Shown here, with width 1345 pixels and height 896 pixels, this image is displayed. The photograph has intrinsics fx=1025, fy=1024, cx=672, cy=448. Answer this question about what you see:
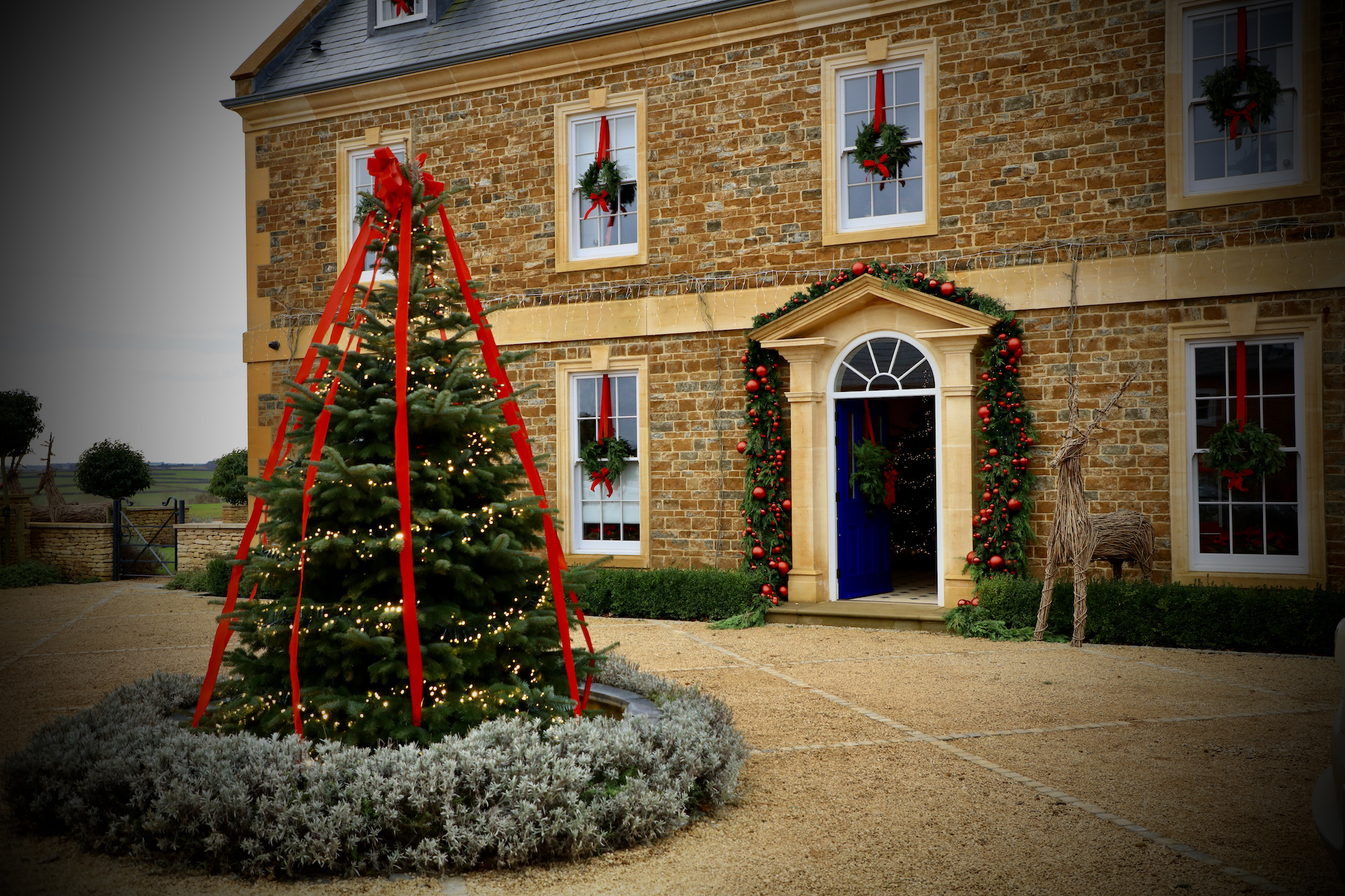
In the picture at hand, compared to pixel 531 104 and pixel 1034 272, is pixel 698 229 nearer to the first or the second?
pixel 531 104

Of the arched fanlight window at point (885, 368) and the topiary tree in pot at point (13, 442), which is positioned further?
the topiary tree in pot at point (13, 442)

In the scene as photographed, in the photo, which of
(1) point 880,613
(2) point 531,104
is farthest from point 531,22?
(1) point 880,613

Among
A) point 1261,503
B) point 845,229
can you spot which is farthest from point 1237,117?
point 845,229

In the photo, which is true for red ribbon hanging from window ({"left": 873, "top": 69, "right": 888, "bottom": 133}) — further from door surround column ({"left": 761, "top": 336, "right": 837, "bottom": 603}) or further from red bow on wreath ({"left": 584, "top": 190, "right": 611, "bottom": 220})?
red bow on wreath ({"left": 584, "top": 190, "right": 611, "bottom": 220})

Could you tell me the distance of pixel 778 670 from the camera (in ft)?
27.4

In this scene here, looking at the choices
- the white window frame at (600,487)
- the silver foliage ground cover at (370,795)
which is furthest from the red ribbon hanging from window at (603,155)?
the silver foliage ground cover at (370,795)

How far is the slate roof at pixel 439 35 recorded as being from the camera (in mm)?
12133

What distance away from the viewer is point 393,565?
4910 millimetres

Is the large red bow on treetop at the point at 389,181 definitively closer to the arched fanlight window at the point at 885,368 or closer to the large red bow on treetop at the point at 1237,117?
the arched fanlight window at the point at 885,368

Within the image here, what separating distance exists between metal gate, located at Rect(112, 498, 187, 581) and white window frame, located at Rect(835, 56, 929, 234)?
11463 millimetres

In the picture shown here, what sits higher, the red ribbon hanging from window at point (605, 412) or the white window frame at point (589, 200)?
the white window frame at point (589, 200)

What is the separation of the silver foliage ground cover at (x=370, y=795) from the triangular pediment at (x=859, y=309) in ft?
21.6

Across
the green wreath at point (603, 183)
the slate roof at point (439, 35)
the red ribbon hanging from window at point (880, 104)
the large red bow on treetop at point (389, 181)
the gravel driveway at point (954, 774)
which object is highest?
the slate roof at point (439, 35)

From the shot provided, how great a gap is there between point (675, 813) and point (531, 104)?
10.3 meters
